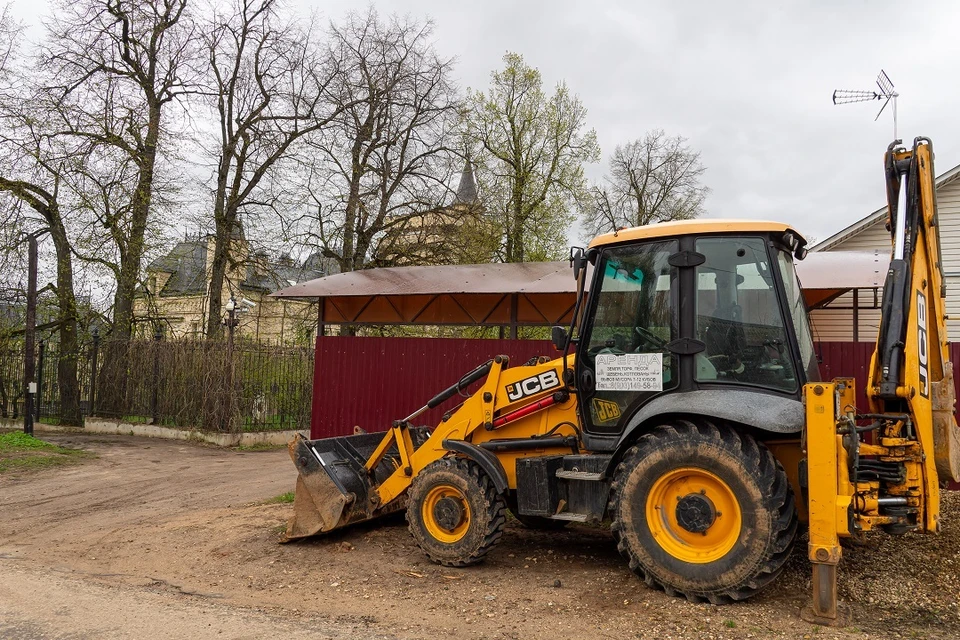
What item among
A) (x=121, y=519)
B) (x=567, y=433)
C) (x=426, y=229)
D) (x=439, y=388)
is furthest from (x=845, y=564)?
(x=426, y=229)

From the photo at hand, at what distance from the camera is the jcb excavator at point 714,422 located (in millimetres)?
4426

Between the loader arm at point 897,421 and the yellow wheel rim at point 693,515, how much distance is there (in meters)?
0.50

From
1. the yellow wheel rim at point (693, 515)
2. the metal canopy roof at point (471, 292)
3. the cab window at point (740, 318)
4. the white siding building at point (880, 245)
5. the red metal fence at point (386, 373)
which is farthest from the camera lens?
the white siding building at point (880, 245)

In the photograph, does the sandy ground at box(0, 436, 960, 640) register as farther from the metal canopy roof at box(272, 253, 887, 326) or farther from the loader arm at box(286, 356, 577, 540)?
the metal canopy roof at box(272, 253, 887, 326)

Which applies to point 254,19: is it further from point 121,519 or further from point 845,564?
point 845,564

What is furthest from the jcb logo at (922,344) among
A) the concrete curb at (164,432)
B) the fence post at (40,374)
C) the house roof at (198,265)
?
the fence post at (40,374)

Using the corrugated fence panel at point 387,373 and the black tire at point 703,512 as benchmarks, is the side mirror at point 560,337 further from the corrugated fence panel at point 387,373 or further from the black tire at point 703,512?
the corrugated fence panel at point 387,373

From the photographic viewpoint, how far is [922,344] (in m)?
4.84

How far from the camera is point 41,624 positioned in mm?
4594

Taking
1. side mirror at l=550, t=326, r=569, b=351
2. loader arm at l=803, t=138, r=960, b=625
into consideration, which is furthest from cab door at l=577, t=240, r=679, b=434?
loader arm at l=803, t=138, r=960, b=625

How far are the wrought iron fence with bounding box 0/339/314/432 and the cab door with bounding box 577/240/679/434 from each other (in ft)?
43.4

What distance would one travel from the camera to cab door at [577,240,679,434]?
5.17 metres

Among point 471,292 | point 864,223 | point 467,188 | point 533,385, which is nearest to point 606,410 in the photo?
point 533,385

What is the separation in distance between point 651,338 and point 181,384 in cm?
1513
